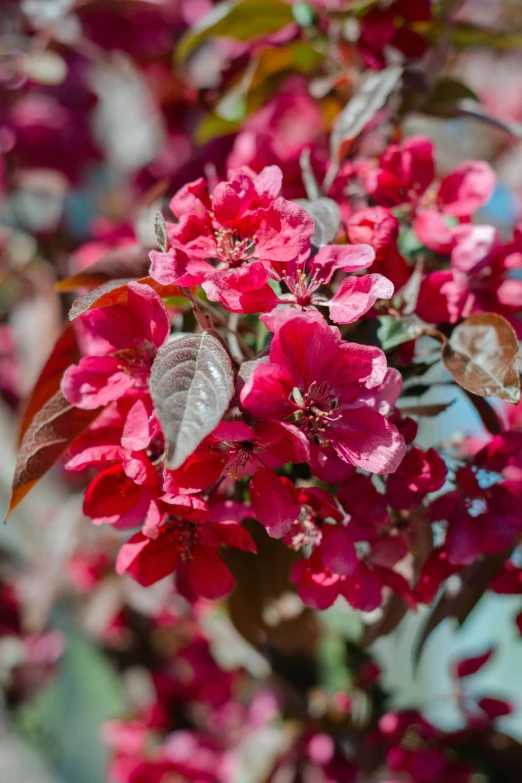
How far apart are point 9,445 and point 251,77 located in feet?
3.45

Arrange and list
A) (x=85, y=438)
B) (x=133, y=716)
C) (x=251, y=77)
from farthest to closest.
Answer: (x=133, y=716)
(x=251, y=77)
(x=85, y=438)

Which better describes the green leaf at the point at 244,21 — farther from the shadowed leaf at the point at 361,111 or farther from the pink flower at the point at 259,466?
the pink flower at the point at 259,466

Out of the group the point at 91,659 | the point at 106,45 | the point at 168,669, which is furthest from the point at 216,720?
the point at 106,45

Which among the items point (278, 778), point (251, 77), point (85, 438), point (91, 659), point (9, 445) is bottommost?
point (91, 659)

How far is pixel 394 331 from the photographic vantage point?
0.72 m

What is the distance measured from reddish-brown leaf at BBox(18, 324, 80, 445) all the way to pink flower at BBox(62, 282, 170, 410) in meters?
0.15

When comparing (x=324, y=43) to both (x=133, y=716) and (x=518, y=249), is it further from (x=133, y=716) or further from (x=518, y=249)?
(x=133, y=716)

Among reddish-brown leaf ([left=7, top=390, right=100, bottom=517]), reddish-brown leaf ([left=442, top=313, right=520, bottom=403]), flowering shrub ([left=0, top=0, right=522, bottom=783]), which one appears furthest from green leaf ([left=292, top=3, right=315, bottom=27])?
reddish-brown leaf ([left=7, top=390, right=100, bottom=517])

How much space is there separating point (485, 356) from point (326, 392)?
182 millimetres

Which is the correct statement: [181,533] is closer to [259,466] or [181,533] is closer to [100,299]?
[259,466]

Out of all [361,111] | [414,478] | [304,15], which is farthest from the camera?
[304,15]

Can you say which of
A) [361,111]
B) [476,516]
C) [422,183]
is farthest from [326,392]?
[361,111]

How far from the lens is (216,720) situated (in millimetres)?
1673

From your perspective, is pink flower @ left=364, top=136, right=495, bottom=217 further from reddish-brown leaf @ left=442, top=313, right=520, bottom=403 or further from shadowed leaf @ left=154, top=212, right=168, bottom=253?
shadowed leaf @ left=154, top=212, right=168, bottom=253
